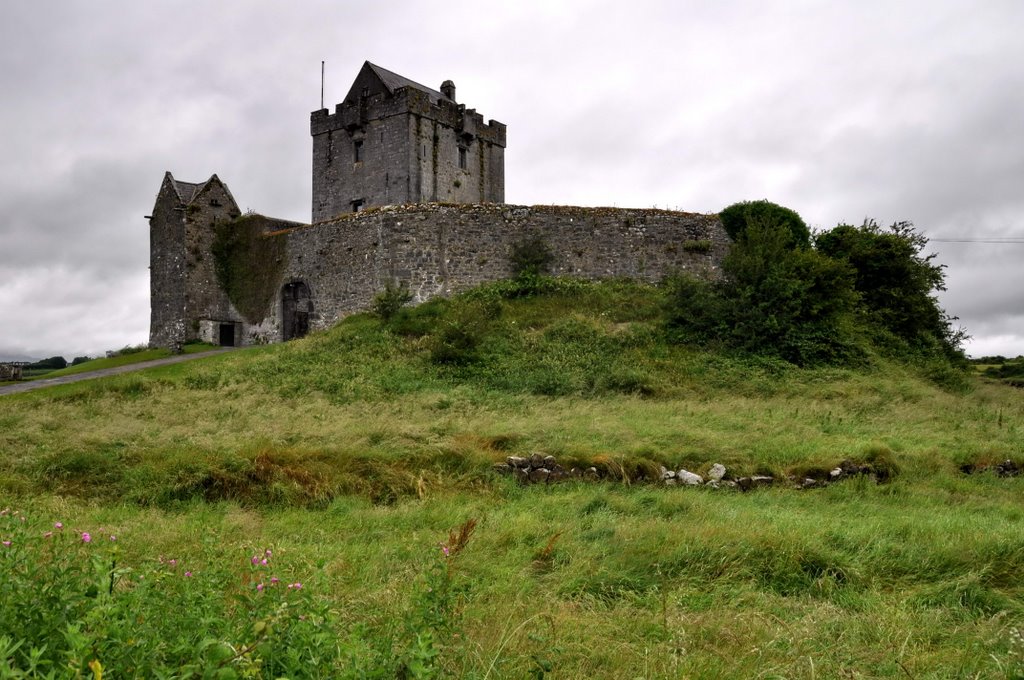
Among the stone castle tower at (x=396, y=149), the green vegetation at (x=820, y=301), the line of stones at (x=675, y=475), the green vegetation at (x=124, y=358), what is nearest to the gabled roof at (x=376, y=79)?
the stone castle tower at (x=396, y=149)

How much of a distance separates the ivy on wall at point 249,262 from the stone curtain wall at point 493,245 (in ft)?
12.3

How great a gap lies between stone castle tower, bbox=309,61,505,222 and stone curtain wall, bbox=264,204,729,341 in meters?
9.23

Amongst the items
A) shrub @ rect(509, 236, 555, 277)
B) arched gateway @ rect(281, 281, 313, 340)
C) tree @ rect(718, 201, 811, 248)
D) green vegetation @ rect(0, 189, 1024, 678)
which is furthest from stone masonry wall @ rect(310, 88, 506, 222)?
tree @ rect(718, 201, 811, 248)

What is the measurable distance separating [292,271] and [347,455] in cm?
1950

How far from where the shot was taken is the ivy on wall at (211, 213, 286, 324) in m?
29.7

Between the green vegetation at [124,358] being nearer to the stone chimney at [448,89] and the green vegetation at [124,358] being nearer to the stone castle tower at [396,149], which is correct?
the stone castle tower at [396,149]

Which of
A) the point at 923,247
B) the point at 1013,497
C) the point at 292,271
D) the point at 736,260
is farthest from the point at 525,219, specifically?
the point at 1013,497

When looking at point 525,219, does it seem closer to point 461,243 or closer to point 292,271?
point 461,243

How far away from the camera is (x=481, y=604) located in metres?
5.68

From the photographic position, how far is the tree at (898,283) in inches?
990

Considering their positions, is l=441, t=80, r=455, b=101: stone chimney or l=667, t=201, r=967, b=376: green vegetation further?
l=441, t=80, r=455, b=101: stone chimney

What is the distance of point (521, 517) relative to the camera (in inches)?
334

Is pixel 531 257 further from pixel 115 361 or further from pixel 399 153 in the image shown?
pixel 115 361

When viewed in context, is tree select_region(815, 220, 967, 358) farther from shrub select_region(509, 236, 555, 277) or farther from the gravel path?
the gravel path
